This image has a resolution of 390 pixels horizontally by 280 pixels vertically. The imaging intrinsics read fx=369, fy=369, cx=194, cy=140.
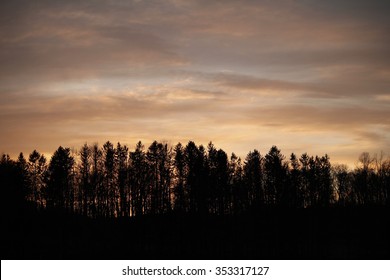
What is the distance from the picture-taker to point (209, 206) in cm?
8131

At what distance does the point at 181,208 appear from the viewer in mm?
74688

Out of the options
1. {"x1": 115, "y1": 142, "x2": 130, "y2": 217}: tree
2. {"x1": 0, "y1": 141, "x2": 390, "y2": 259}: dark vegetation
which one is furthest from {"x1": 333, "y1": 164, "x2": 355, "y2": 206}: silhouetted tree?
{"x1": 115, "y1": 142, "x2": 130, "y2": 217}: tree

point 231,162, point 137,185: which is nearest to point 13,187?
point 137,185

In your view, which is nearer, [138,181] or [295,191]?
[138,181]

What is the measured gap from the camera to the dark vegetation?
142 feet

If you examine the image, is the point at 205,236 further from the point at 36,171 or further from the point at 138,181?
the point at 36,171

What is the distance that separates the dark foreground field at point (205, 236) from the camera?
3988 cm

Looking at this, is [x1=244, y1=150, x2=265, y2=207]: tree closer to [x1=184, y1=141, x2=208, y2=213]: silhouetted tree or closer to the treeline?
the treeline

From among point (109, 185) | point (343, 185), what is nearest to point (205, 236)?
point (109, 185)

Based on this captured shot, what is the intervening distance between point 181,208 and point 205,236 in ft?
79.0

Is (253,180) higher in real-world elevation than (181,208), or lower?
higher

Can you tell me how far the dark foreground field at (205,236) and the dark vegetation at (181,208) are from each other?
132 mm

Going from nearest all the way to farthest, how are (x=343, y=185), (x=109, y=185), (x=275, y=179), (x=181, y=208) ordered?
(x=181, y=208) < (x=109, y=185) < (x=275, y=179) < (x=343, y=185)

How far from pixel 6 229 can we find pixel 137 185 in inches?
1358
